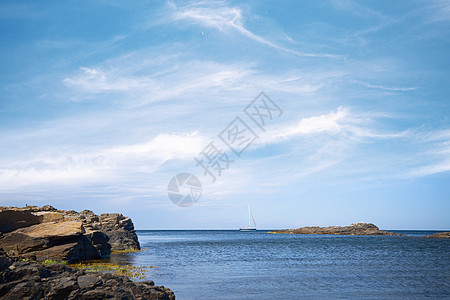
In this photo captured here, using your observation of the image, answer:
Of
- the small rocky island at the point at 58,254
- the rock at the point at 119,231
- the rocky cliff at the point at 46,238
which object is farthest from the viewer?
the rock at the point at 119,231

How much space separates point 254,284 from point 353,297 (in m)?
8.23

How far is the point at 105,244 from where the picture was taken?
52250 millimetres

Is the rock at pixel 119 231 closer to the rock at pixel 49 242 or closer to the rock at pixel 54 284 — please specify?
the rock at pixel 49 242

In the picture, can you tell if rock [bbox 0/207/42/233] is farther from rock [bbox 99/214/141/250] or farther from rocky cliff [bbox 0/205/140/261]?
rock [bbox 99/214/141/250]

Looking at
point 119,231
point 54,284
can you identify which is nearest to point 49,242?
point 54,284

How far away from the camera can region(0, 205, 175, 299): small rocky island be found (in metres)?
15.2

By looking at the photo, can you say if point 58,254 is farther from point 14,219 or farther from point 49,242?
point 14,219

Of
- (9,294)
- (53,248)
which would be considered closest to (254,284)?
(9,294)

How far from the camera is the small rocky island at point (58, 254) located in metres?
15.2

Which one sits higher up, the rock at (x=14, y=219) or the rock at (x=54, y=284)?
the rock at (x=14, y=219)

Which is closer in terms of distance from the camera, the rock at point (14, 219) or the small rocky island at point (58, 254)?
the small rocky island at point (58, 254)

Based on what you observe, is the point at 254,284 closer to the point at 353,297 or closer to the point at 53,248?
the point at 353,297

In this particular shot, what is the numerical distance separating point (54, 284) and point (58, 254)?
2446 cm

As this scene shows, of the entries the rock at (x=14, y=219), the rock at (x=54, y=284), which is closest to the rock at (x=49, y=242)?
the rock at (x=14, y=219)
